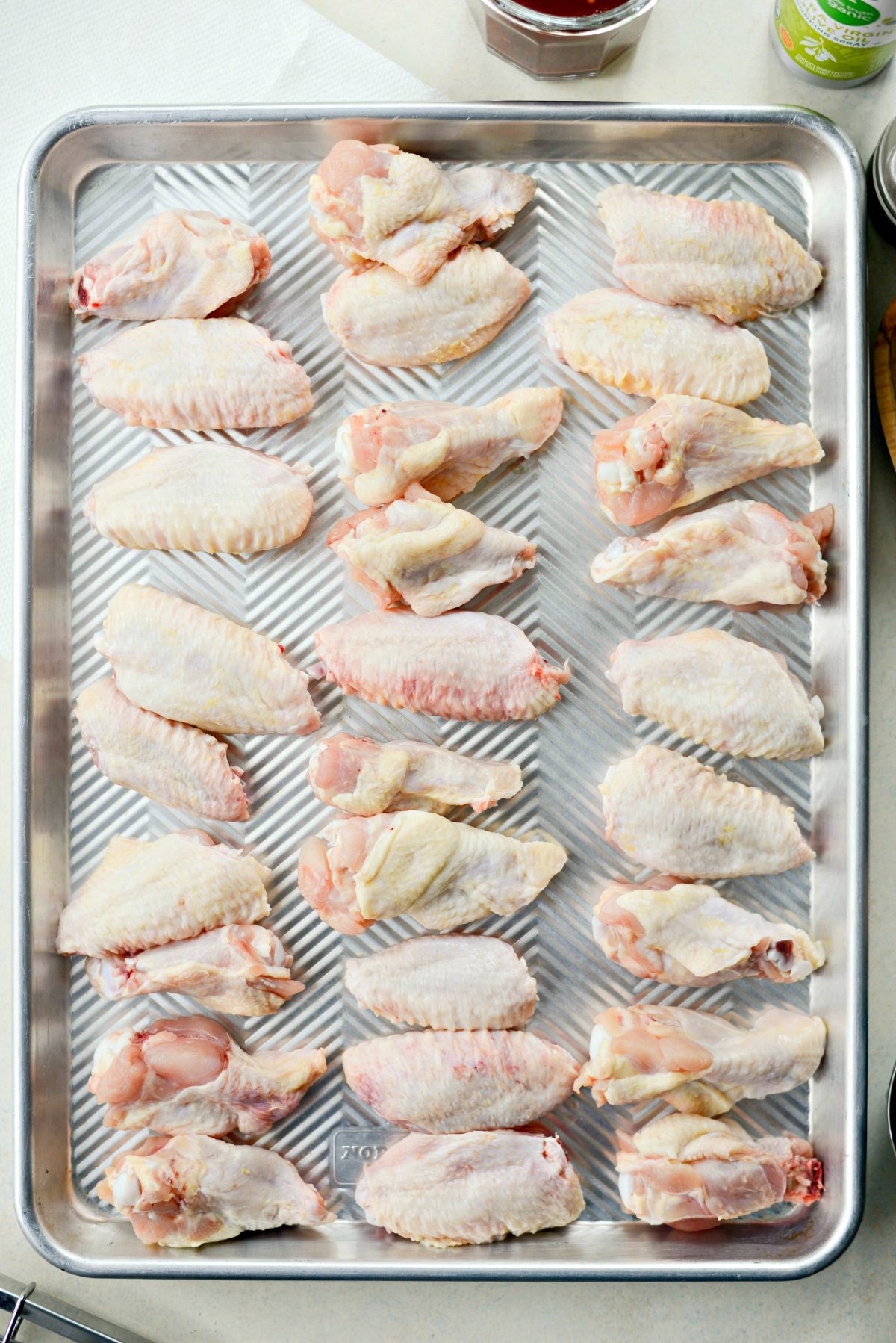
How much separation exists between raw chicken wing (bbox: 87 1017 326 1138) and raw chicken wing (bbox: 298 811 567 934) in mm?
232

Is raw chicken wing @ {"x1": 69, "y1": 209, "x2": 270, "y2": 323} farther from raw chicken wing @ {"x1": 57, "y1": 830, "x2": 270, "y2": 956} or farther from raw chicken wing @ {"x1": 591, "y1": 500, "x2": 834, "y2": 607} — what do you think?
raw chicken wing @ {"x1": 57, "y1": 830, "x2": 270, "y2": 956}

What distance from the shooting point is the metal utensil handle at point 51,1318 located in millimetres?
1509

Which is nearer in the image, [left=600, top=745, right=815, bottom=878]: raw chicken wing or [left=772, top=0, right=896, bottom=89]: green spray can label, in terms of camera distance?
[left=772, top=0, right=896, bottom=89]: green spray can label

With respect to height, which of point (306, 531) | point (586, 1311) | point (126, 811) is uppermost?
point (306, 531)

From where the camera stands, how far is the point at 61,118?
1.50 m

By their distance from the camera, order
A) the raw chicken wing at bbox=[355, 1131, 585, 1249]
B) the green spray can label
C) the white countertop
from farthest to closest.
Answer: the white countertop < the raw chicken wing at bbox=[355, 1131, 585, 1249] < the green spray can label

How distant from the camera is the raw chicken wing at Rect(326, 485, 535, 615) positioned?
1.44 m

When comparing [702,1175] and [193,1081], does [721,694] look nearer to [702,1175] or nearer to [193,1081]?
[702,1175]

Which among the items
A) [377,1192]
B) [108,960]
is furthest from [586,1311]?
[108,960]

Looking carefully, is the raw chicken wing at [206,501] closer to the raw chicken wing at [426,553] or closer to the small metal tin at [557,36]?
the raw chicken wing at [426,553]

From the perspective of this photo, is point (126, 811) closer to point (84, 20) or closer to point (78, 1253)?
point (78, 1253)

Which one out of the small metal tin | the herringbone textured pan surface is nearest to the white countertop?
the small metal tin

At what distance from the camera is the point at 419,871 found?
1.46 meters

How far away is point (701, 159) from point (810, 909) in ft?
3.79
